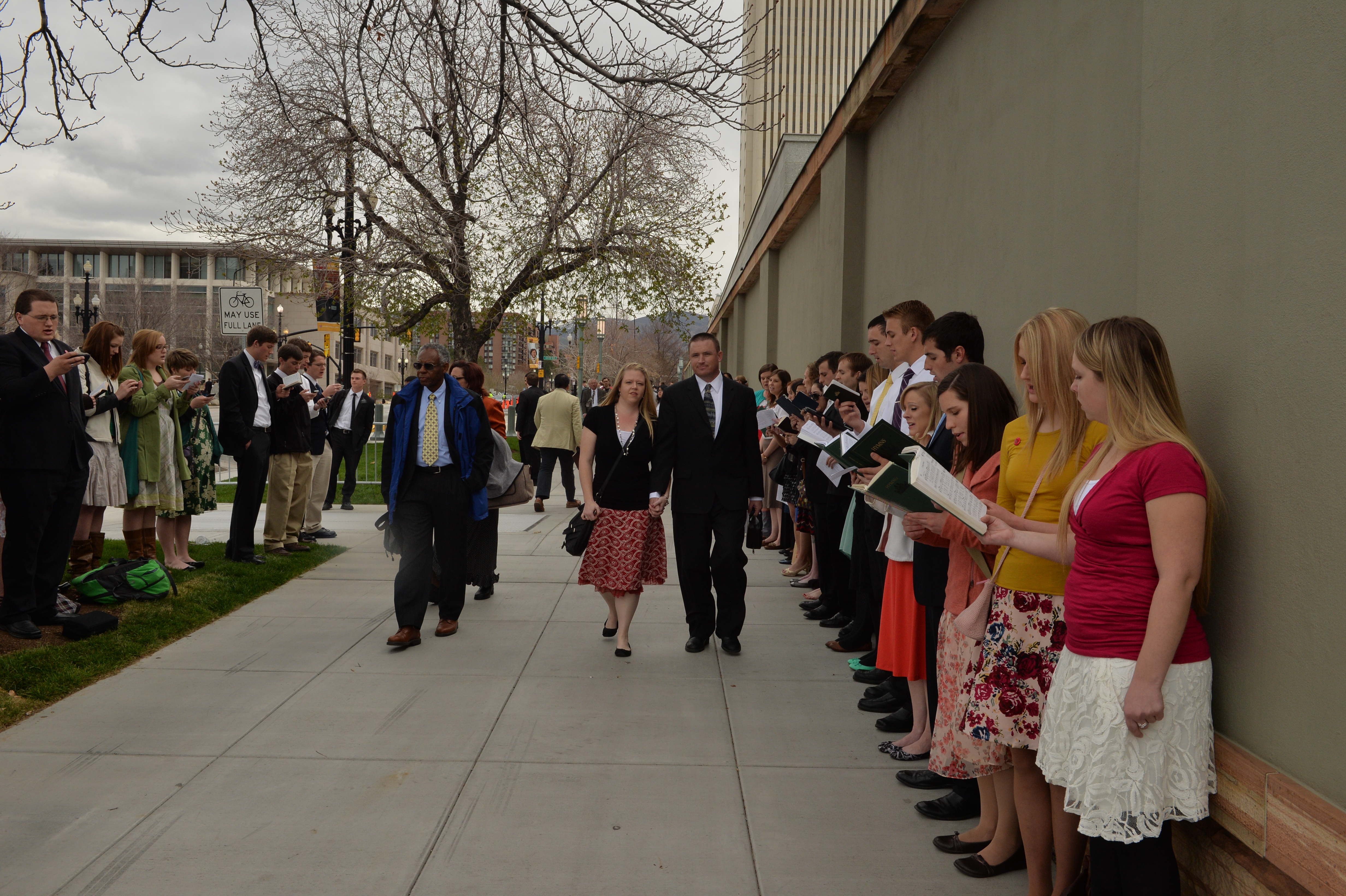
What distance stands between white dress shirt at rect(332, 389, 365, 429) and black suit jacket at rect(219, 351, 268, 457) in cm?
341

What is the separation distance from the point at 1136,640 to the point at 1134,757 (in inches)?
12.9

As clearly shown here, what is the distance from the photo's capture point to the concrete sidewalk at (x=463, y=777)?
11.9ft

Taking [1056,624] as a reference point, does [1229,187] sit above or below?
above

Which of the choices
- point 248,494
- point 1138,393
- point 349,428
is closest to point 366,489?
point 349,428

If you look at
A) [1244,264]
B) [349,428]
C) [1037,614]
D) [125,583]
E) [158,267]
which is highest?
[158,267]

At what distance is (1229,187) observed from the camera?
3.09 metres

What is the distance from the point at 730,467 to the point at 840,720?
2022 millimetres

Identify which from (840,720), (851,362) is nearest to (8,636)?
(840,720)

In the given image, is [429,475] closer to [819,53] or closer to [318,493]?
[318,493]

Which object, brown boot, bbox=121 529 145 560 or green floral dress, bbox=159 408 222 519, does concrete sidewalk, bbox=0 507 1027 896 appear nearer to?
brown boot, bbox=121 529 145 560

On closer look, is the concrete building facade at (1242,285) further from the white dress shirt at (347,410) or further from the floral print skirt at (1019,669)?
the white dress shirt at (347,410)

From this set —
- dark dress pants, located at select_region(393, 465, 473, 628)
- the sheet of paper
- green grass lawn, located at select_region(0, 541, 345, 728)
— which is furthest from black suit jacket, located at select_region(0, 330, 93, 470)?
the sheet of paper

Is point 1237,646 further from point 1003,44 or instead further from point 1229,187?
point 1003,44

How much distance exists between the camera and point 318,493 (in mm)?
12180
